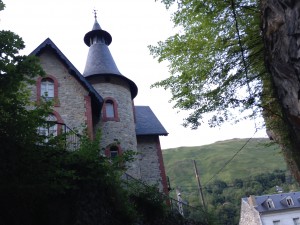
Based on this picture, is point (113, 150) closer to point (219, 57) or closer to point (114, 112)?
point (114, 112)

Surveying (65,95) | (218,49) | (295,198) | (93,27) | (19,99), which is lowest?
(295,198)

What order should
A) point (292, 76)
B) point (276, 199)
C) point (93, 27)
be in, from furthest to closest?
point (276, 199) < point (93, 27) < point (292, 76)

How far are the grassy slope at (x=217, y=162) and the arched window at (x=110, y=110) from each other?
98917 millimetres

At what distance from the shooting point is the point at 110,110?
19.4 m

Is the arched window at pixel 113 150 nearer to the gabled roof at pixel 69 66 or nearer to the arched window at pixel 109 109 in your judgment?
the arched window at pixel 109 109

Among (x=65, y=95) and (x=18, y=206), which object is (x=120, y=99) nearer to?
(x=65, y=95)

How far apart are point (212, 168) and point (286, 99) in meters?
145

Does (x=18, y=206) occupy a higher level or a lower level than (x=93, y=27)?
lower

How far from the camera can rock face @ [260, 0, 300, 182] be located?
222 inches

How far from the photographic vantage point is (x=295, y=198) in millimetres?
39719

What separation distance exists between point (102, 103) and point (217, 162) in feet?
466

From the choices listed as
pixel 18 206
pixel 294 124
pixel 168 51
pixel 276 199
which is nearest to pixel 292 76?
pixel 294 124

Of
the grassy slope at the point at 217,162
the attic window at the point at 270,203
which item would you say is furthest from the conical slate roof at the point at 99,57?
the grassy slope at the point at 217,162

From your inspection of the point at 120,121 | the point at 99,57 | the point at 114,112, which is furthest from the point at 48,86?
the point at 99,57
